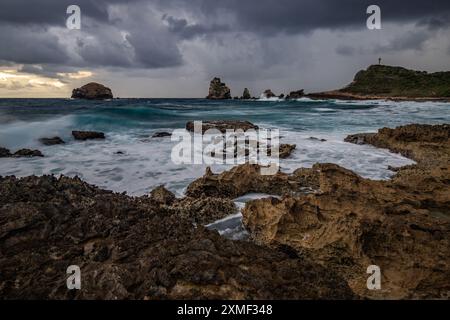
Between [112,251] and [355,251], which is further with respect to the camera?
[355,251]

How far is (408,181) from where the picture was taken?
4.68 m

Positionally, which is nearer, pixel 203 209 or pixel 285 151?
pixel 203 209

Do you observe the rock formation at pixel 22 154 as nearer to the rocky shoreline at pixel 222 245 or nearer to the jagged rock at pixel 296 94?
the rocky shoreline at pixel 222 245

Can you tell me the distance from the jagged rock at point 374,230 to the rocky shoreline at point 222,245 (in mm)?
10

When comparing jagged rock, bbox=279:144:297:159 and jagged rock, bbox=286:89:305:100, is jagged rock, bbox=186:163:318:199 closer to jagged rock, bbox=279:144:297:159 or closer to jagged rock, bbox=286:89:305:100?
jagged rock, bbox=279:144:297:159

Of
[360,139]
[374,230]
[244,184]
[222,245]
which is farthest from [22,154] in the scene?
[360,139]

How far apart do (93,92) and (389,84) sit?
67814mm

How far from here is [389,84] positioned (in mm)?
73938

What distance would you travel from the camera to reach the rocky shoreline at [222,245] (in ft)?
7.32

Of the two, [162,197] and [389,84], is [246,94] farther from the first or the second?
[162,197]

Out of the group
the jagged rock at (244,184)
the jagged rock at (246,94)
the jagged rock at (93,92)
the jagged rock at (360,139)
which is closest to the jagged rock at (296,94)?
the jagged rock at (246,94)
